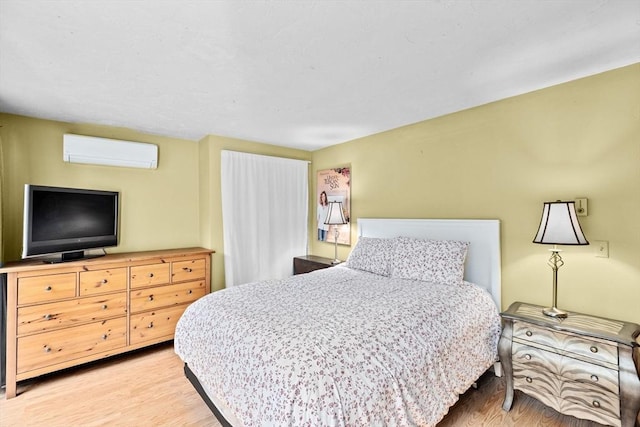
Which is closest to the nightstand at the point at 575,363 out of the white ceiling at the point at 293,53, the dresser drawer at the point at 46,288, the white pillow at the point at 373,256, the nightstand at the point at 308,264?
the white pillow at the point at 373,256

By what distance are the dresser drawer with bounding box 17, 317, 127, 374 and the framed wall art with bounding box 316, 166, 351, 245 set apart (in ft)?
8.33

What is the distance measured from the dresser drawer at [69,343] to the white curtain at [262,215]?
1166 mm

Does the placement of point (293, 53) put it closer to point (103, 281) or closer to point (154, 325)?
point (103, 281)

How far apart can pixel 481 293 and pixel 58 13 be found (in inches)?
123

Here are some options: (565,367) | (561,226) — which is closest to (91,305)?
(565,367)

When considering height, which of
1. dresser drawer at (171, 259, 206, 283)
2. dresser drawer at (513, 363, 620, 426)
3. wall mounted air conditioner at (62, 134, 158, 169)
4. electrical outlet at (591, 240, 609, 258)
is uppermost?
wall mounted air conditioner at (62, 134, 158, 169)

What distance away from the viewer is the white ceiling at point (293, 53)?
136 cm

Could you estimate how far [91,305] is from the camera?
253 centimetres

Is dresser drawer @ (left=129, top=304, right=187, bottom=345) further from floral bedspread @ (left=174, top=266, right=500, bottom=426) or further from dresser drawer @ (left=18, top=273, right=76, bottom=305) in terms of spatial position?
floral bedspread @ (left=174, top=266, right=500, bottom=426)

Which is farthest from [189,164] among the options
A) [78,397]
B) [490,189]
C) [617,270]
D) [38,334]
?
[617,270]

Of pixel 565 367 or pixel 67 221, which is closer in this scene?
pixel 565 367

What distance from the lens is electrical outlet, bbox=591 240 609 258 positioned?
1.97 meters

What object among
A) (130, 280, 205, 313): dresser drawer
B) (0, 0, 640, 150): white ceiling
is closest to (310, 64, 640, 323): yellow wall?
(0, 0, 640, 150): white ceiling

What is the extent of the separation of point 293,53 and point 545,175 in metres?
2.11
